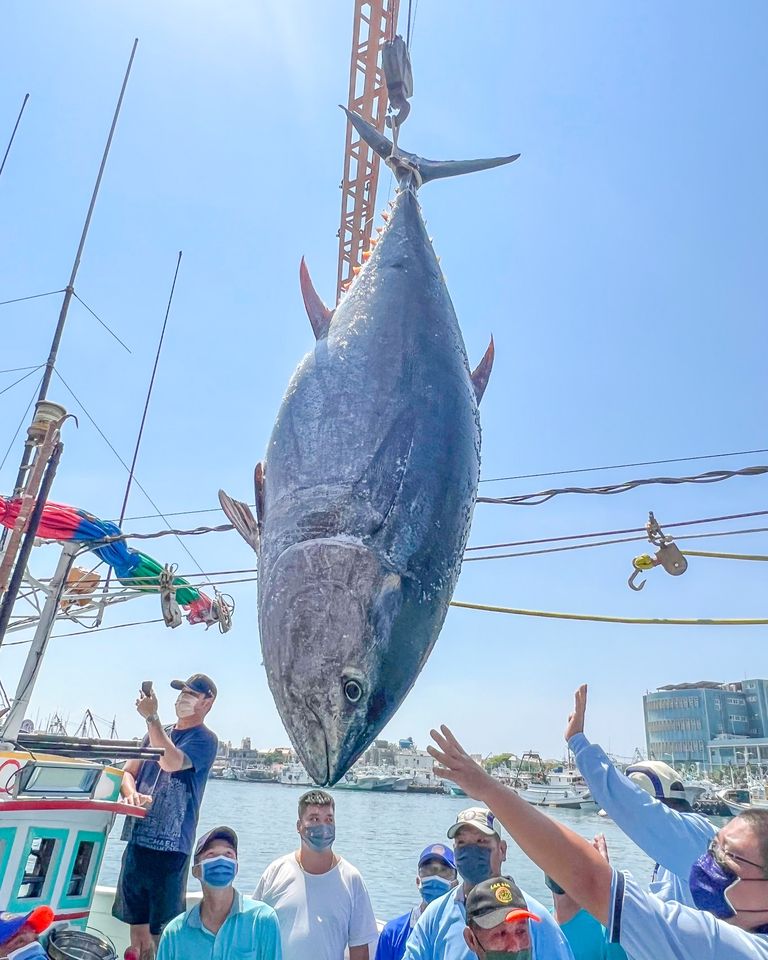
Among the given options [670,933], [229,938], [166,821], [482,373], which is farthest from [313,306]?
[166,821]

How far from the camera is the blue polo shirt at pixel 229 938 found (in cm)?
305

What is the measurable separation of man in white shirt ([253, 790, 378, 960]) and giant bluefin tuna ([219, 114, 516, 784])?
2.49m

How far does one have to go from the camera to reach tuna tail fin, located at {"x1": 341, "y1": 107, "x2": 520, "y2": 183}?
243cm

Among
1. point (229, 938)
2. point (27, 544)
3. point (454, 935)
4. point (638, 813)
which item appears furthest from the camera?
point (27, 544)

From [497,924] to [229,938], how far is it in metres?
1.49

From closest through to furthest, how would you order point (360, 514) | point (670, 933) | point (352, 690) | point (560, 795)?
point (352, 690), point (360, 514), point (670, 933), point (560, 795)

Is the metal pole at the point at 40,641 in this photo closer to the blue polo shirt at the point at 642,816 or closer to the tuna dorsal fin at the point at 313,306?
the blue polo shirt at the point at 642,816

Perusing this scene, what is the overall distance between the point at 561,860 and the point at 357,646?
31.2 inches

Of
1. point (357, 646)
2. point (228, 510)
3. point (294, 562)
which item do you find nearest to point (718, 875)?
point (357, 646)

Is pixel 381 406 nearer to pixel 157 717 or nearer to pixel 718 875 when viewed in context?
pixel 718 875

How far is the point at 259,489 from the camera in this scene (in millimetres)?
1686

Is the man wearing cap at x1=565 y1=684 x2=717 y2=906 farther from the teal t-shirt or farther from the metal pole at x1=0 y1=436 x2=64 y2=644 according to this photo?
the metal pole at x1=0 y1=436 x2=64 y2=644

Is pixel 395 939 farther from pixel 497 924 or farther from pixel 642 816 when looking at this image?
pixel 642 816

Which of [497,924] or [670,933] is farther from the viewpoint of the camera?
[497,924]
